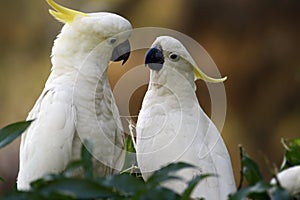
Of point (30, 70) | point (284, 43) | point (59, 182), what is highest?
point (59, 182)

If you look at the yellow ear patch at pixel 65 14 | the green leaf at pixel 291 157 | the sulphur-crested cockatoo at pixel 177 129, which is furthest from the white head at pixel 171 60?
the green leaf at pixel 291 157

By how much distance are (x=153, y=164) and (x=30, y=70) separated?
4805 millimetres

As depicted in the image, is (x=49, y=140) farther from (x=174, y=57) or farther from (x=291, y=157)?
(x=291, y=157)

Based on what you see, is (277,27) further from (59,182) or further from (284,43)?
(59,182)

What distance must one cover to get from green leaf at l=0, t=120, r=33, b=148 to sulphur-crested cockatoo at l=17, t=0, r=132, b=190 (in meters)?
0.85

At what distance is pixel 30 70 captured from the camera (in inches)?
270

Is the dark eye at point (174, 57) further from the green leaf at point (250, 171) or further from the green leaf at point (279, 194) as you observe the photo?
the green leaf at point (279, 194)

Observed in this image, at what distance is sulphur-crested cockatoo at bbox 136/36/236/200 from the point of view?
218 centimetres

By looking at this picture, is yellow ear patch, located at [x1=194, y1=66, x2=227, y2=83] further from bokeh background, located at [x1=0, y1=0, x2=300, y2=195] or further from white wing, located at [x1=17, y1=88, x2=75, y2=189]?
bokeh background, located at [x1=0, y1=0, x2=300, y2=195]

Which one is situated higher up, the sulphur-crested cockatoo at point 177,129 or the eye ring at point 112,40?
the eye ring at point 112,40

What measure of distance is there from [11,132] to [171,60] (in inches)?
44.9

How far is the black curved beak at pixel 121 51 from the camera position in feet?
7.70

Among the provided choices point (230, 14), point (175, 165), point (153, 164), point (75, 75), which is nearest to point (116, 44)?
point (75, 75)

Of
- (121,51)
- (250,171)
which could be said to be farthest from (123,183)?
A: (121,51)
